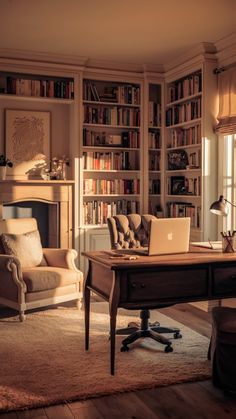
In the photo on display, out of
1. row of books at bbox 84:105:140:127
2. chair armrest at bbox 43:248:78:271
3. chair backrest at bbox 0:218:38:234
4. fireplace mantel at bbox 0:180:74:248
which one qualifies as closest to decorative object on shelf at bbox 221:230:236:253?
chair armrest at bbox 43:248:78:271

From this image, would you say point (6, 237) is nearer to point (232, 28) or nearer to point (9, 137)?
point (9, 137)

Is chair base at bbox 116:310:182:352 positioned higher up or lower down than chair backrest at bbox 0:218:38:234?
lower down

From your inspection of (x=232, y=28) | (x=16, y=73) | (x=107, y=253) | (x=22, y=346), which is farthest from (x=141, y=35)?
(x=22, y=346)

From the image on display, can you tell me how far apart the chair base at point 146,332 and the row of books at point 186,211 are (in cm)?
214

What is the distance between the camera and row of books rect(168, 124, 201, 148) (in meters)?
6.35

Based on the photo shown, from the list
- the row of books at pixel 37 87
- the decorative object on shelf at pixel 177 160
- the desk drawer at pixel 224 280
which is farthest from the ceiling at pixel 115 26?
the desk drawer at pixel 224 280

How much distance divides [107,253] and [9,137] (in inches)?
126

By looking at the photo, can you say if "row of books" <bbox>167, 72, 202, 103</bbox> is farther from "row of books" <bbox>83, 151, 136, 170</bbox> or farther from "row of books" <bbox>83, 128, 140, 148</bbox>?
"row of books" <bbox>83, 151, 136, 170</bbox>

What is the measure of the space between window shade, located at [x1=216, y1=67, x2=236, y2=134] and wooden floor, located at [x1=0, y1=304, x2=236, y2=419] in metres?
3.28

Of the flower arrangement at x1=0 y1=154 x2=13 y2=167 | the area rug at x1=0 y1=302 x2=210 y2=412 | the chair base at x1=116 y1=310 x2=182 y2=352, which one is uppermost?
the flower arrangement at x1=0 y1=154 x2=13 y2=167

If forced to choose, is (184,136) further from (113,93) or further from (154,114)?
(113,93)

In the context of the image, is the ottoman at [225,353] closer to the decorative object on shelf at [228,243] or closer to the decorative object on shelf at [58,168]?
the decorative object on shelf at [228,243]

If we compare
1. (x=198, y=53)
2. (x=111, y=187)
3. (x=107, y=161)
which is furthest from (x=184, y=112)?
(x=111, y=187)

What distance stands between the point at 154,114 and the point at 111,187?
1160 millimetres
